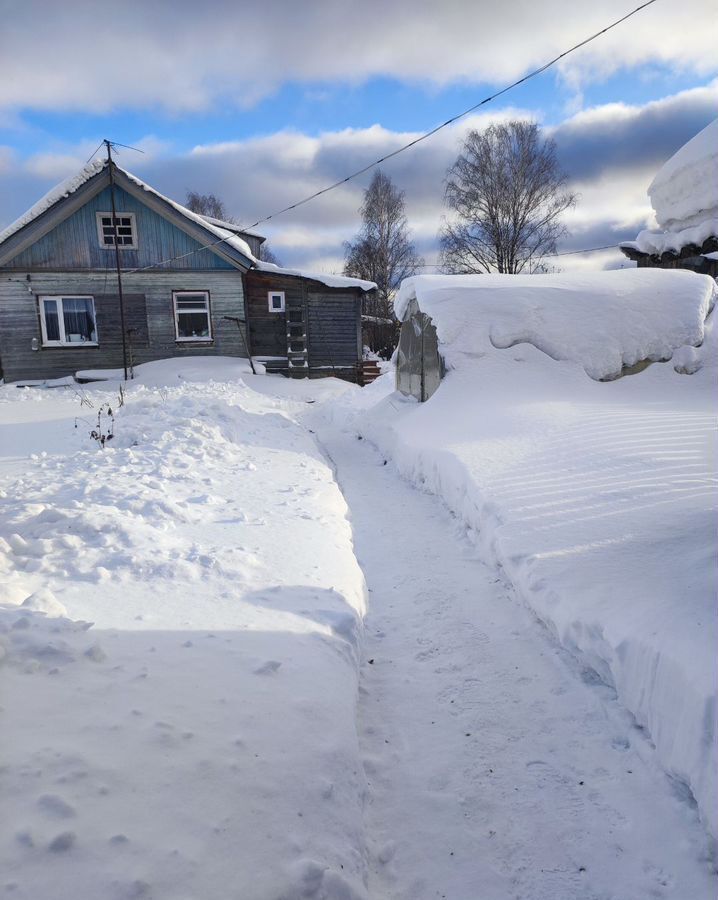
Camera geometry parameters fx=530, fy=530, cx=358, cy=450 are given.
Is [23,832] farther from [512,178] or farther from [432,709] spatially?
[512,178]

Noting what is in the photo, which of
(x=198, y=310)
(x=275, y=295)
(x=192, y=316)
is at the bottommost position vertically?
(x=192, y=316)

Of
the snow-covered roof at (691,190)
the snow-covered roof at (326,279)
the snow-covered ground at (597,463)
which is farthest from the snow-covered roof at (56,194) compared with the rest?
the snow-covered roof at (691,190)

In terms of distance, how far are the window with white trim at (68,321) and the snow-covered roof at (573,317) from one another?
1166cm

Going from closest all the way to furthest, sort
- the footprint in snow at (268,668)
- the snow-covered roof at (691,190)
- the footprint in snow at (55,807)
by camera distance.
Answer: the footprint in snow at (55,807), the footprint in snow at (268,668), the snow-covered roof at (691,190)

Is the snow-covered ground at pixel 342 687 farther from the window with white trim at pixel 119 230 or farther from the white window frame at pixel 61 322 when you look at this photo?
the window with white trim at pixel 119 230

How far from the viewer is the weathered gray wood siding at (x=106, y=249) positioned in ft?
51.3

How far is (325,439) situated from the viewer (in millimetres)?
9859

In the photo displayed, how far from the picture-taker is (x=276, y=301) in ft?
57.9

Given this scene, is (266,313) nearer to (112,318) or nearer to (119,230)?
(112,318)

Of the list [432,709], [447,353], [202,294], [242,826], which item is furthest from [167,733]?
[202,294]

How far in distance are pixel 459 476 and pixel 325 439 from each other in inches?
→ 183

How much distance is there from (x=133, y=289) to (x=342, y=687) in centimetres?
1653

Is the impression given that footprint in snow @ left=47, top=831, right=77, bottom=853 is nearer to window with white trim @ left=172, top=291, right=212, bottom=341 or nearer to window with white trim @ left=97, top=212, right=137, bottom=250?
window with white trim @ left=172, top=291, right=212, bottom=341

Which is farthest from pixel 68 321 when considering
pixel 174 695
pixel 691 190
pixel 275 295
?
pixel 174 695
